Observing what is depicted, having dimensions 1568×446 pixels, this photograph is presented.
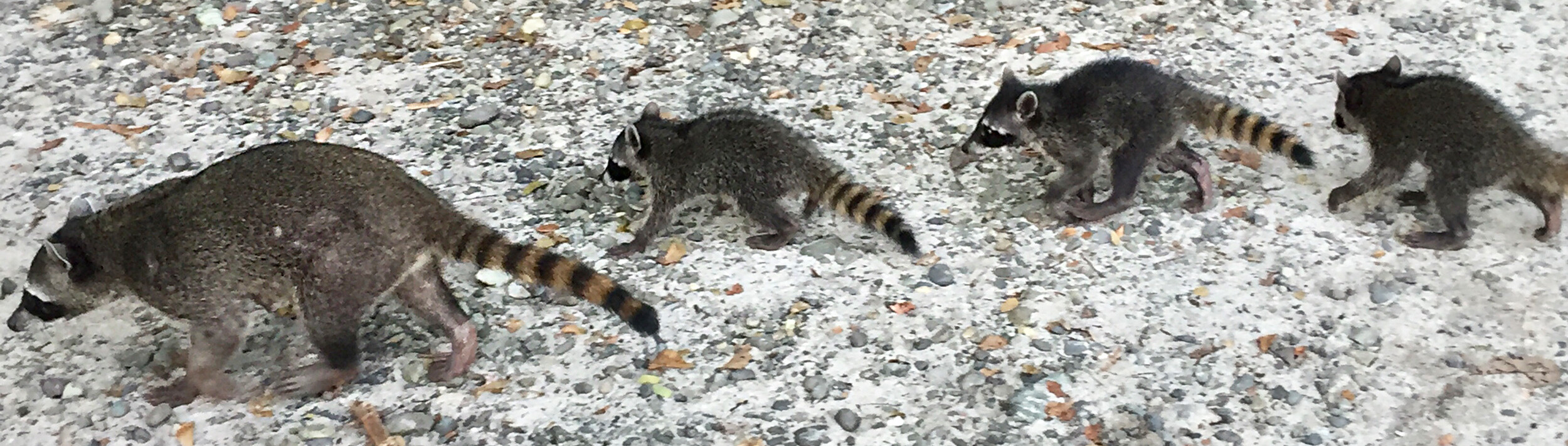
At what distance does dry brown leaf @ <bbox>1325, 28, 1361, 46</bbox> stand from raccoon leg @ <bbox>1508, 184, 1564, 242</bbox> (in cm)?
157

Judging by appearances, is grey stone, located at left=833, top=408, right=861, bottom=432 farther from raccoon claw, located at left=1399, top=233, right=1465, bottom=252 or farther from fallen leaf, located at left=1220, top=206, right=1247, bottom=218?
raccoon claw, located at left=1399, top=233, right=1465, bottom=252

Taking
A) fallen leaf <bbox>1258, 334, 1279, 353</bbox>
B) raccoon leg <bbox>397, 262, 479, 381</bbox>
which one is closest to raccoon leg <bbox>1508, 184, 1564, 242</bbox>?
fallen leaf <bbox>1258, 334, 1279, 353</bbox>

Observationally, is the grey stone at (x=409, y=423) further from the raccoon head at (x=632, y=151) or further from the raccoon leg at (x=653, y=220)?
the raccoon head at (x=632, y=151)

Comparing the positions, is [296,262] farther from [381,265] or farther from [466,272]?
[466,272]

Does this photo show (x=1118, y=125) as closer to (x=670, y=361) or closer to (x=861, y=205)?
(x=861, y=205)

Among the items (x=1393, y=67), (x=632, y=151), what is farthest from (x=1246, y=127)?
(x=632, y=151)

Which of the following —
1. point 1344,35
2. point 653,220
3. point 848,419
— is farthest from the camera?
point 1344,35

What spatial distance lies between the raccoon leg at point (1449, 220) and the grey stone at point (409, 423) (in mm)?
3502

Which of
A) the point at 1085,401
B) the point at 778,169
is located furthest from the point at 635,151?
the point at 1085,401

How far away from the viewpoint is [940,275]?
4.42 m

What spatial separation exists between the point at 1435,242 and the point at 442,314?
3494mm

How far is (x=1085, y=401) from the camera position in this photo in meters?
3.90

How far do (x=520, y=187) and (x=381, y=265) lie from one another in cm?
132

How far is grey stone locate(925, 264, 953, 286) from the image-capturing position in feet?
14.4
